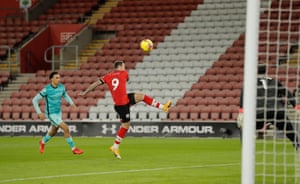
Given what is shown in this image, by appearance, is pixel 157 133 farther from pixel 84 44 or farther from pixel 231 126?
pixel 84 44

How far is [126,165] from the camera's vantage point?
1395 centimetres

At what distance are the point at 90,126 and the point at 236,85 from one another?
5689 mm

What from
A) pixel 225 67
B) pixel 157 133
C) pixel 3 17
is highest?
pixel 3 17

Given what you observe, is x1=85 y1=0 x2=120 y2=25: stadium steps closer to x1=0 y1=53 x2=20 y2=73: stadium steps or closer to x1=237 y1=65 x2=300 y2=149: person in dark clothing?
x1=0 y1=53 x2=20 y2=73: stadium steps

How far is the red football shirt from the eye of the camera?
15992mm

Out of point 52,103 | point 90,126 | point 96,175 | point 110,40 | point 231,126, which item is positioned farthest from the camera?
point 110,40

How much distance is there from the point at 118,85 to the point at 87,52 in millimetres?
17111

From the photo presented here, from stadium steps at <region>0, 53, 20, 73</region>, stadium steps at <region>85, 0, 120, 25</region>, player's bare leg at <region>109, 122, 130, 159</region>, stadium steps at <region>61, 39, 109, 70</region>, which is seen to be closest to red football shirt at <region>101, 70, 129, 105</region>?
player's bare leg at <region>109, 122, 130, 159</region>

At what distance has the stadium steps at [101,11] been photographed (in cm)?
3452

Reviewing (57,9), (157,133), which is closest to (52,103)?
(157,133)

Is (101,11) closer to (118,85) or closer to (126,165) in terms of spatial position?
(118,85)

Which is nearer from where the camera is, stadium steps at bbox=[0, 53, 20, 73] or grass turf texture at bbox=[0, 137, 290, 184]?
grass turf texture at bbox=[0, 137, 290, 184]

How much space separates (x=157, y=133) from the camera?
84.3ft

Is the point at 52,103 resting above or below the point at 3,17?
below
